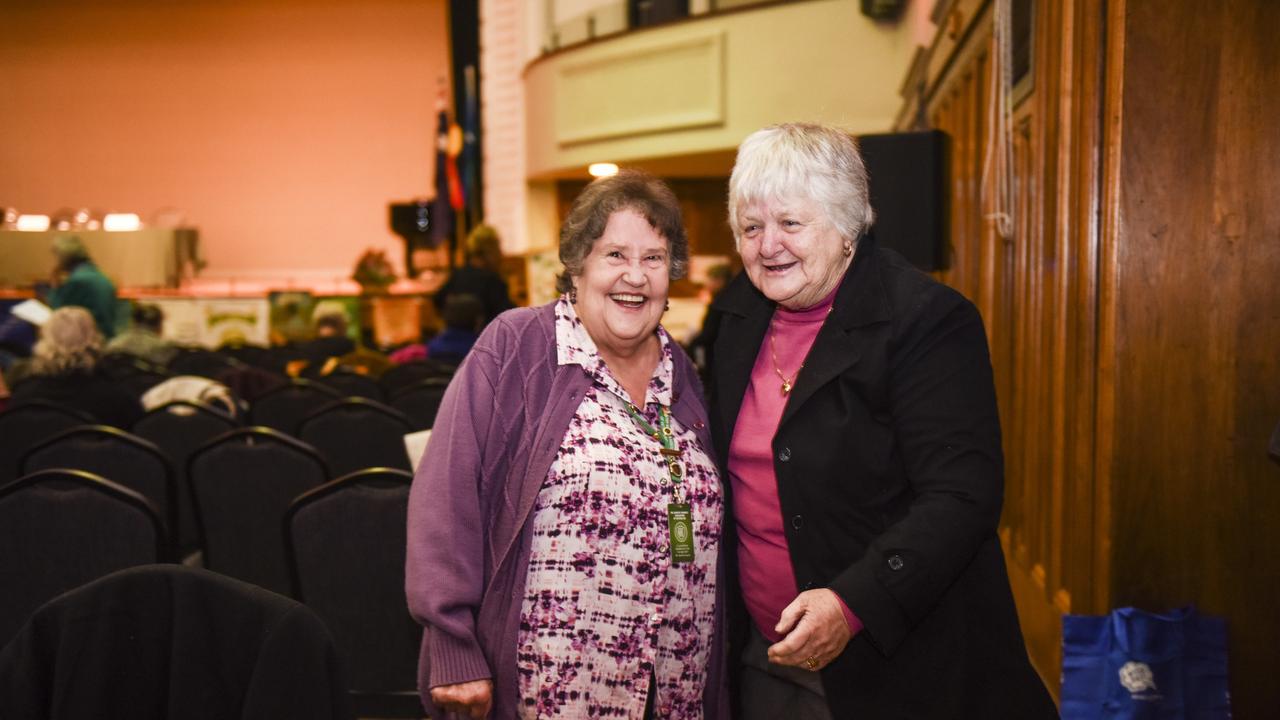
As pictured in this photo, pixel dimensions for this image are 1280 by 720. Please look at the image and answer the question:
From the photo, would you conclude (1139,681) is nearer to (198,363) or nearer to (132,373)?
(132,373)

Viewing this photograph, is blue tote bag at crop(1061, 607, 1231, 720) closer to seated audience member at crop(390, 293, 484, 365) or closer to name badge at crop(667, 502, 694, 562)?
name badge at crop(667, 502, 694, 562)

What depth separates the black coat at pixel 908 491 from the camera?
1.53m

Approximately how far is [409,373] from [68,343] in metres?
1.57

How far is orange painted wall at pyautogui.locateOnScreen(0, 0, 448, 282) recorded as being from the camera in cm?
1711

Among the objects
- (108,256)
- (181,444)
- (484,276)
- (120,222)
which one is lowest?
(181,444)

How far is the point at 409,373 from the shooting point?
514cm

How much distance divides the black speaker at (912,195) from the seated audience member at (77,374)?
290 centimetres

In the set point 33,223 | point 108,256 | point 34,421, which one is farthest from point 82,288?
point 33,223

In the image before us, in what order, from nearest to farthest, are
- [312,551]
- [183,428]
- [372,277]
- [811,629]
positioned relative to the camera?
1. [811,629]
2. [312,551]
3. [183,428]
4. [372,277]

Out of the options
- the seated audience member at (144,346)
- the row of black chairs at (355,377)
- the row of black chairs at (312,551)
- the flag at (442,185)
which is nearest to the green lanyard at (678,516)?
the row of black chairs at (312,551)

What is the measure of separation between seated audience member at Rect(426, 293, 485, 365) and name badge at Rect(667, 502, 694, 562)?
3541 mm

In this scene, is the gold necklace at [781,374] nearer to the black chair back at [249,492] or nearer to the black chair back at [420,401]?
the black chair back at [249,492]

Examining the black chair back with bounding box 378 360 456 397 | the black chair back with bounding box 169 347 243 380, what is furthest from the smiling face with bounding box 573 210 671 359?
the black chair back with bounding box 169 347 243 380

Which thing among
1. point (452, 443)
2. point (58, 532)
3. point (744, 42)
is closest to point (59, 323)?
point (58, 532)
